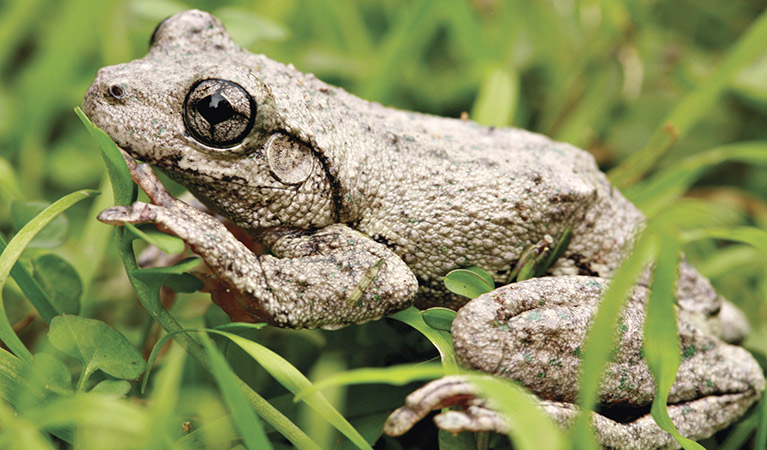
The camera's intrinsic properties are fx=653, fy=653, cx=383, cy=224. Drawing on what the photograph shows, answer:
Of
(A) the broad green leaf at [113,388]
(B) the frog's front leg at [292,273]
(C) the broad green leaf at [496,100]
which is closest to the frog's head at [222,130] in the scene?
(B) the frog's front leg at [292,273]

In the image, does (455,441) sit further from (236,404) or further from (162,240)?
(162,240)

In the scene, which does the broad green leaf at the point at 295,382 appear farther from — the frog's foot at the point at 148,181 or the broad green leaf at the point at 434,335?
the frog's foot at the point at 148,181

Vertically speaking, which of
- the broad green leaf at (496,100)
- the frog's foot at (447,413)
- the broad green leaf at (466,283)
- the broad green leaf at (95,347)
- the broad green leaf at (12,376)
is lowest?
the broad green leaf at (12,376)

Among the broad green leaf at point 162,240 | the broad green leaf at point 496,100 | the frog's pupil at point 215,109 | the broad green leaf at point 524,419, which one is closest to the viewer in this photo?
the broad green leaf at point 524,419

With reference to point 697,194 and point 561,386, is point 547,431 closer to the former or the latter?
point 561,386

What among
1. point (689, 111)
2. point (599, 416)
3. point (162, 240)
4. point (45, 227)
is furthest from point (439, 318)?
point (689, 111)

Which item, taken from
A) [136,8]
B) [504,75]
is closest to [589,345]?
[504,75]
